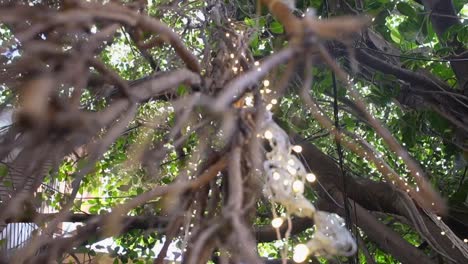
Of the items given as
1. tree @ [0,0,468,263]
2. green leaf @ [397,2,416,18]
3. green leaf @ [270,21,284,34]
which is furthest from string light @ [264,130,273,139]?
green leaf @ [397,2,416,18]

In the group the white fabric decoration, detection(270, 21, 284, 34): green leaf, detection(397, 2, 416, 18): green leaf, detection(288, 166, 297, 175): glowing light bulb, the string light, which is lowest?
the white fabric decoration

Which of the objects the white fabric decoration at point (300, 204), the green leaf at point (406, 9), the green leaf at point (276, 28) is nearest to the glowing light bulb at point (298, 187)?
the white fabric decoration at point (300, 204)

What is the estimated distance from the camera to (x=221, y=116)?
1.68ft

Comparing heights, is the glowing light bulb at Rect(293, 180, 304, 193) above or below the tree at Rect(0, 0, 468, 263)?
below

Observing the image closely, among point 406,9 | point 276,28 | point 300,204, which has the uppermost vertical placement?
point 406,9

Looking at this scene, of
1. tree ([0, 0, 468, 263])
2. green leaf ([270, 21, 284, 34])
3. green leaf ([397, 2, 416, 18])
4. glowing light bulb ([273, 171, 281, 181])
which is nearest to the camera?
tree ([0, 0, 468, 263])

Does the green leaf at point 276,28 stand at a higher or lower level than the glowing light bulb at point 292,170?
higher

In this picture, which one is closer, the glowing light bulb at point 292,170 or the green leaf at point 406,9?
the glowing light bulb at point 292,170

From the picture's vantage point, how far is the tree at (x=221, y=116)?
1.30ft

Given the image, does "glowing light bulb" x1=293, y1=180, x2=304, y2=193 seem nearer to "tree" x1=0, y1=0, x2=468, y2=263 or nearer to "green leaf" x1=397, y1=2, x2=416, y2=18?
"tree" x1=0, y1=0, x2=468, y2=263

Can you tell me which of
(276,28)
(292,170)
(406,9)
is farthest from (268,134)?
(406,9)

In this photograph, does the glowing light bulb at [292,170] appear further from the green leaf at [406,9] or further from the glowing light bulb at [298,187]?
the green leaf at [406,9]

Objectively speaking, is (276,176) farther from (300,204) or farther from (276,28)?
(276,28)

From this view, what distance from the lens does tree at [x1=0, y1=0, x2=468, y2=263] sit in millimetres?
397
